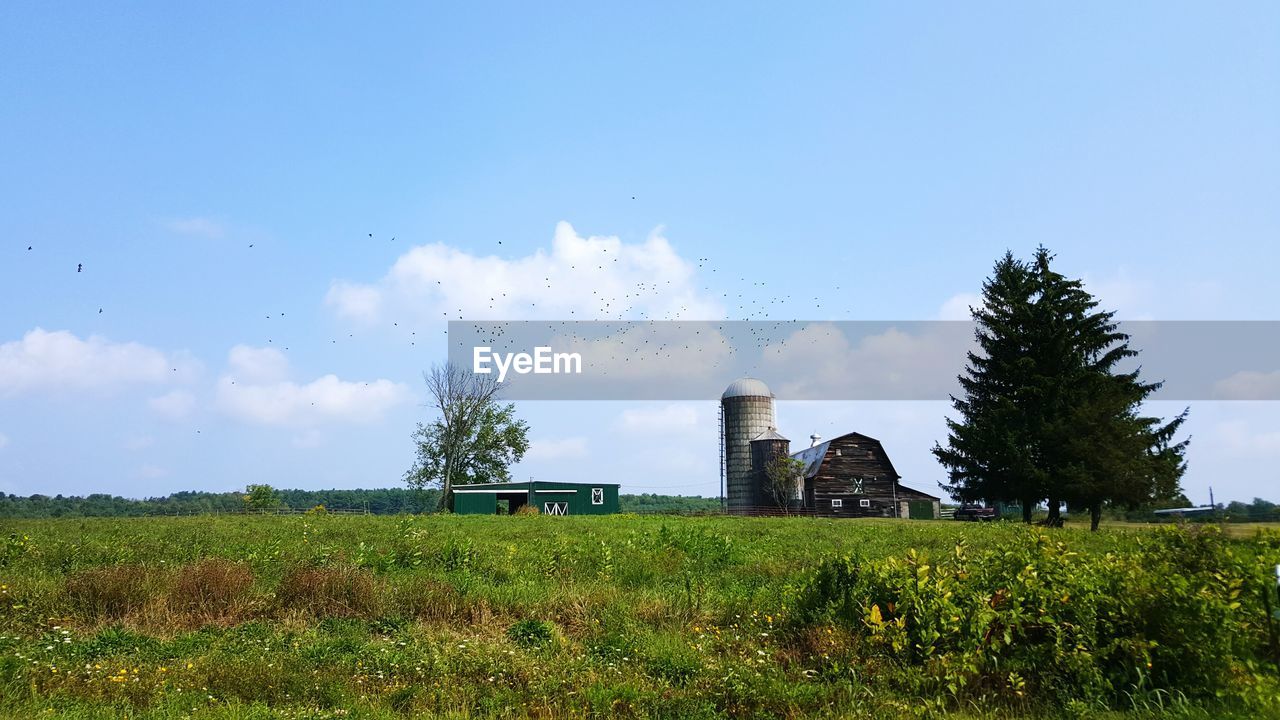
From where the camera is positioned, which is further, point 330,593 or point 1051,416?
point 1051,416

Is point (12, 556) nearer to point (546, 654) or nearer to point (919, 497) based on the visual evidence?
point (546, 654)

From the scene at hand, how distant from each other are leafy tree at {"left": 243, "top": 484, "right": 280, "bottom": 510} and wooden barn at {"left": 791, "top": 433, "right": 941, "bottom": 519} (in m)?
53.0

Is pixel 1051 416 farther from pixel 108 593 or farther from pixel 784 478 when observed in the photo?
pixel 108 593

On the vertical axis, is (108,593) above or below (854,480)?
above

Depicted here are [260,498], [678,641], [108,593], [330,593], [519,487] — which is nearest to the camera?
[678,641]

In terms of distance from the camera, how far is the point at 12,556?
1409cm

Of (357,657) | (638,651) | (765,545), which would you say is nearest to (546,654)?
(638,651)

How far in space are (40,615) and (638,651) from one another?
344 inches

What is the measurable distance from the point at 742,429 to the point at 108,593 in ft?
189

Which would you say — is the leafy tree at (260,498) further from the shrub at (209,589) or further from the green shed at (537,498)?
the shrub at (209,589)

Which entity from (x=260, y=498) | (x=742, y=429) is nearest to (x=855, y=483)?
(x=742, y=429)

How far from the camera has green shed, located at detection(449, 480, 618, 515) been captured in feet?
184

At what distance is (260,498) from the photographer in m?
79.6

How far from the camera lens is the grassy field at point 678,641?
6969mm
